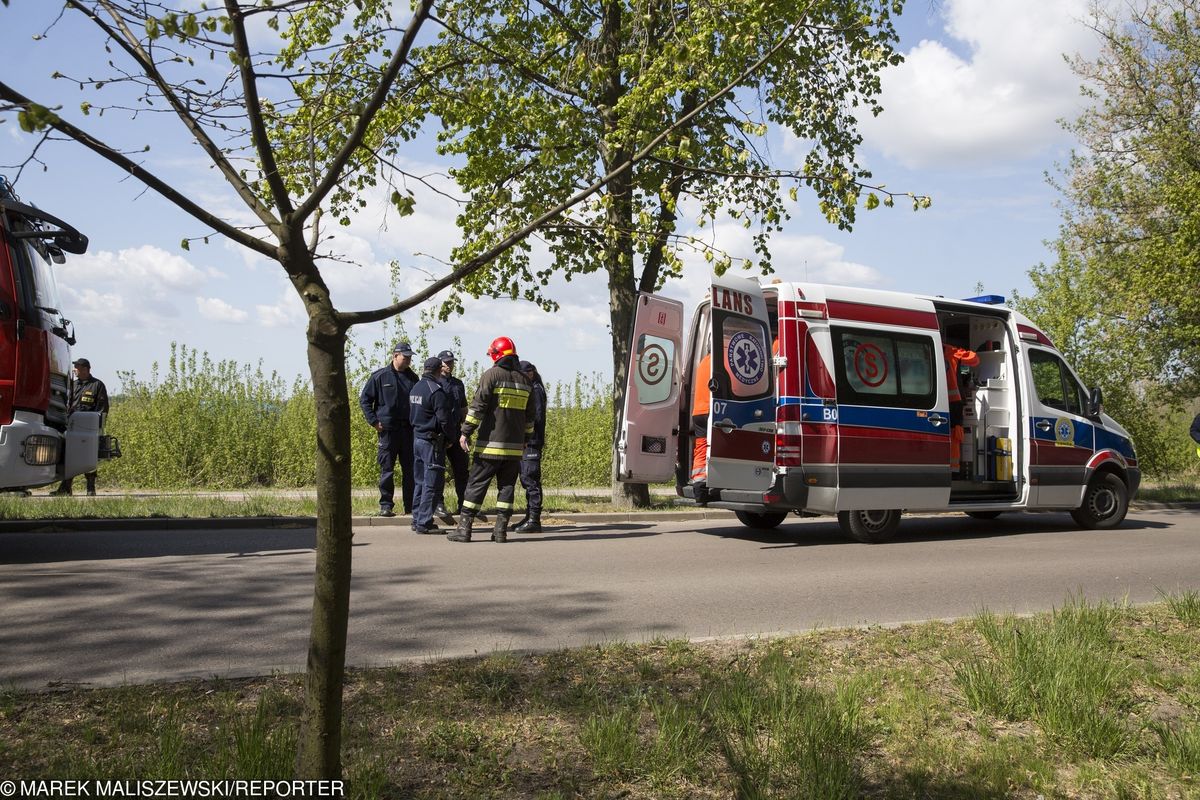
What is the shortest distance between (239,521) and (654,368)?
16.9 ft

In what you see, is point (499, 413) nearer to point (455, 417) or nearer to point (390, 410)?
point (455, 417)

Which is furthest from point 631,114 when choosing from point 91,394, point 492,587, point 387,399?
point 91,394

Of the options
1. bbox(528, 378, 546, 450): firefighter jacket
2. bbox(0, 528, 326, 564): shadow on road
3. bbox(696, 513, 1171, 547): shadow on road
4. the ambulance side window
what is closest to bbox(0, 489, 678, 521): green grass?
bbox(0, 528, 326, 564): shadow on road

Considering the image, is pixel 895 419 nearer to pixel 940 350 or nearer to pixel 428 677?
pixel 940 350

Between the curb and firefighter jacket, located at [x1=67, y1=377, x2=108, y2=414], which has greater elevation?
firefighter jacket, located at [x1=67, y1=377, x2=108, y2=414]

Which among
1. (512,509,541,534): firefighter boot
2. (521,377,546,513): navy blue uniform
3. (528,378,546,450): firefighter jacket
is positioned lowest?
(512,509,541,534): firefighter boot

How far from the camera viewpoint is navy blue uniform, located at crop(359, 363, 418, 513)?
12.3 m

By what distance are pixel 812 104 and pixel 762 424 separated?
6.31 m

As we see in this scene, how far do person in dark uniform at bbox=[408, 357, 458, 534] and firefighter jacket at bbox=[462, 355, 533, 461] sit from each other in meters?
0.84

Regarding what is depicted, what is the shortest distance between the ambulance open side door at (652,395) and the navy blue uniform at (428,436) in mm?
2004

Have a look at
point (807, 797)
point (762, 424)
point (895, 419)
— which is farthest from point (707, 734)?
point (895, 419)

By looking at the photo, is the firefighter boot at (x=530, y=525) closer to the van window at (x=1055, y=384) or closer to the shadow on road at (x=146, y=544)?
the shadow on road at (x=146, y=544)

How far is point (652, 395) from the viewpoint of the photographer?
1090 cm

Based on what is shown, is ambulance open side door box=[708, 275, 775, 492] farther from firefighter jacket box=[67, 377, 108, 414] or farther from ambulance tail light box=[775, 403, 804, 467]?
firefighter jacket box=[67, 377, 108, 414]
